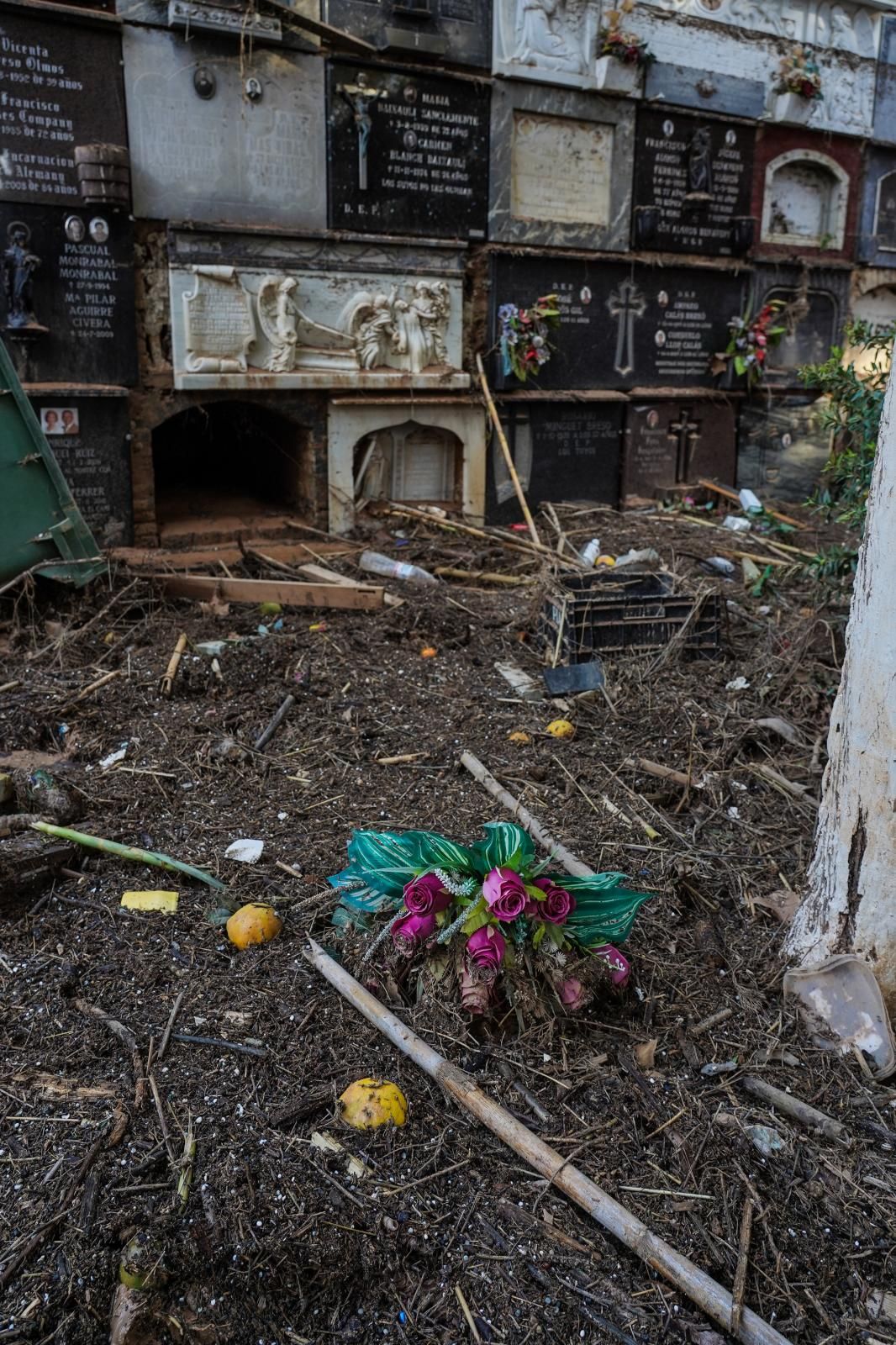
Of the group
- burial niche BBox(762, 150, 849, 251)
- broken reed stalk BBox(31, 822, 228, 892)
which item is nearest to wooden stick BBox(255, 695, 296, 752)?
broken reed stalk BBox(31, 822, 228, 892)

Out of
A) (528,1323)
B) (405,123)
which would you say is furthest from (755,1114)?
(405,123)

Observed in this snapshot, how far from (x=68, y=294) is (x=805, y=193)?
8.01 meters

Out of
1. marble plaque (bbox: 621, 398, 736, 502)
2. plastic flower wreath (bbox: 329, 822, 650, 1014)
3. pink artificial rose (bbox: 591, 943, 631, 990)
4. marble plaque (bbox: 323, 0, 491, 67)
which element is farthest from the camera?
marble plaque (bbox: 621, 398, 736, 502)

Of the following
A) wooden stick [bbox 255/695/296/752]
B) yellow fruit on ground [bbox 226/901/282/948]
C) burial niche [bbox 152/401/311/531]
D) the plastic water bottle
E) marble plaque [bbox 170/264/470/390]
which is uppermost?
marble plaque [bbox 170/264/470/390]

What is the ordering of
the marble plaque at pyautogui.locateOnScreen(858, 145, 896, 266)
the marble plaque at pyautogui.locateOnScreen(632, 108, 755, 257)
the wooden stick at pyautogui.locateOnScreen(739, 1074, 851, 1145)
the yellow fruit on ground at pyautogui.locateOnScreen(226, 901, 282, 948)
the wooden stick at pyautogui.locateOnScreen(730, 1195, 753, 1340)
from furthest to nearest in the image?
1. the marble plaque at pyautogui.locateOnScreen(858, 145, 896, 266)
2. the marble plaque at pyautogui.locateOnScreen(632, 108, 755, 257)
3. the yellow fruit on ground at pyautogui.locateOnScreen(226, 901, 282, 948)
4. the wooden stick at pyautogui.locateOnScreen(739, 1074, 851, 1145)
5. the wooden stick at pyautogui.locateOnScreen(730, 1195, 753, 1340)

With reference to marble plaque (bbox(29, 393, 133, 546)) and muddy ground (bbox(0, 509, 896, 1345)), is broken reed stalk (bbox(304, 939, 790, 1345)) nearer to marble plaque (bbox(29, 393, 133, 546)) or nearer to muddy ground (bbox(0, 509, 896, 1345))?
muddy ground (bbox(0, 509, 896, 1345))

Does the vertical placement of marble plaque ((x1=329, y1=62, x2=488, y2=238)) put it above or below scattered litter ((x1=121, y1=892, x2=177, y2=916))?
above

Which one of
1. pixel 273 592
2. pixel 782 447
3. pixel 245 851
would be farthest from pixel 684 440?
pixel 245 851

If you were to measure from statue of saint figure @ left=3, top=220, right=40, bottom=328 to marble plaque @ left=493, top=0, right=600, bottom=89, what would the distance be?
436 centimetres

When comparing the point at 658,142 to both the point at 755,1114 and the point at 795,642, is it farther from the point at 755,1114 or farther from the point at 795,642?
the point at 755,1114

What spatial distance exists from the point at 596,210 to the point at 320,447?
368 centimetres

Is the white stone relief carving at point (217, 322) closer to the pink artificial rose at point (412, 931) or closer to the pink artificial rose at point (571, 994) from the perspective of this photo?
the pink artificial rose at point (412, 931)

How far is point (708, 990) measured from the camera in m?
3.17

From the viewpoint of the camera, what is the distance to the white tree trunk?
9.21 feet
